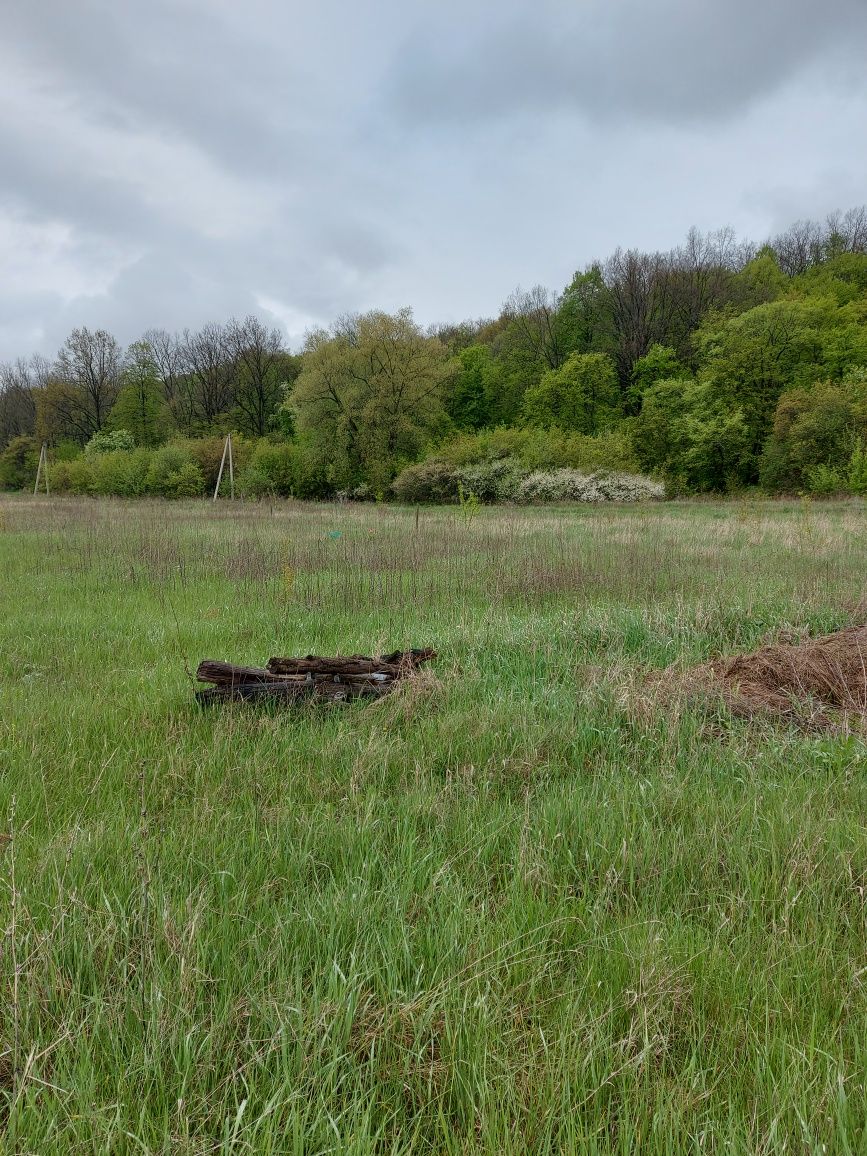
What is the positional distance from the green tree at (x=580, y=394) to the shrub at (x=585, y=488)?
19747 mm

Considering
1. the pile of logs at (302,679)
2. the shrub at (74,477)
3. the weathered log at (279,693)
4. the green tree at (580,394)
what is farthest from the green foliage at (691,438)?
the shrub at (74,477)

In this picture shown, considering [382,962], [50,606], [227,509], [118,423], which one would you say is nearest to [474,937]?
[382,962]

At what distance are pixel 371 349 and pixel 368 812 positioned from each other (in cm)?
4736

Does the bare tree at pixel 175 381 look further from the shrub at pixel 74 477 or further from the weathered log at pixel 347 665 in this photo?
the weathered log at pixel 347 665

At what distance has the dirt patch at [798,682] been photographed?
12.3 feet

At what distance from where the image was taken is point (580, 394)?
56.5 m

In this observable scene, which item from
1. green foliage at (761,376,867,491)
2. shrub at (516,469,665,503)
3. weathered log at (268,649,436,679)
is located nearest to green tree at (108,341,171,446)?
shrub at (516,469,665,503)

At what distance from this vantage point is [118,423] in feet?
209

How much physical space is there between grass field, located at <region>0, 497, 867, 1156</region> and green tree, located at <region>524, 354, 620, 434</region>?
5503cm

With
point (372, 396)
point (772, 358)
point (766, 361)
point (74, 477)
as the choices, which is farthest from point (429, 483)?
point (74, 477)

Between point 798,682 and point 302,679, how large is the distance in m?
3.39

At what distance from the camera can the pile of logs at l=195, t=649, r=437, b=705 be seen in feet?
12.8

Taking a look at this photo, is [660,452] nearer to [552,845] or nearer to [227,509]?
[227,509]

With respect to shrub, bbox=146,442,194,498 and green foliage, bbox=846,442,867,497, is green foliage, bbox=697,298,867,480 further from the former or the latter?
shrub, bbox=146,442,194,498
